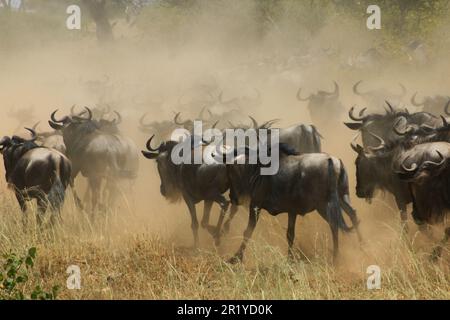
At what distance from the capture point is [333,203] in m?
9.50

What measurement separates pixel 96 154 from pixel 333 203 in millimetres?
5205

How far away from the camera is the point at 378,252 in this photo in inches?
384

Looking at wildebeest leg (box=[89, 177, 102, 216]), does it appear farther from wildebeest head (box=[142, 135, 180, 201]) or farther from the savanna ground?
wildebeest head (box=[142, 135, 180, 201])

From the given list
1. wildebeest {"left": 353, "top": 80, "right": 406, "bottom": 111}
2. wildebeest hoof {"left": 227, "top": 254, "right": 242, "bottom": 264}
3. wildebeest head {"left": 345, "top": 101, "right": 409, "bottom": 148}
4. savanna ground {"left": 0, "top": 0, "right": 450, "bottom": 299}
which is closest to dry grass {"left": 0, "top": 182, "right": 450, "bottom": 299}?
savanna ground {"left": 0, "top": 0, "right": 450, "bottom": 299}

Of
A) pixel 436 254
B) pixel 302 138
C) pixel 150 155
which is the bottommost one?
pixel 436 254

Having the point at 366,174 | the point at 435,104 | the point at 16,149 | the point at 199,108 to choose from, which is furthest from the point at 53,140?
the point at 435,104

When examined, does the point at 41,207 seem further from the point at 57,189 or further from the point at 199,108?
the point at 199,108

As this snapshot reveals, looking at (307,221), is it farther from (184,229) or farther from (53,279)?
(53,279)

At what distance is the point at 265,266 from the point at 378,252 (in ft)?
5.03

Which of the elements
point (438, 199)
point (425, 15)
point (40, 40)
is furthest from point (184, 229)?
point (40, 40)

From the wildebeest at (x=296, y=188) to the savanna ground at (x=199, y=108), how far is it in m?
0.33

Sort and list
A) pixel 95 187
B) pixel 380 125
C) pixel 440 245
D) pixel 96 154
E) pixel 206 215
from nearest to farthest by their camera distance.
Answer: pixel 440 245, pixel 206 215, pixel 380 125, pixel 96 154, pixel 95 187

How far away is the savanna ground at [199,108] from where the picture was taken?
352 inches

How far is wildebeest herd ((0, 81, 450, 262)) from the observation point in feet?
31.0
